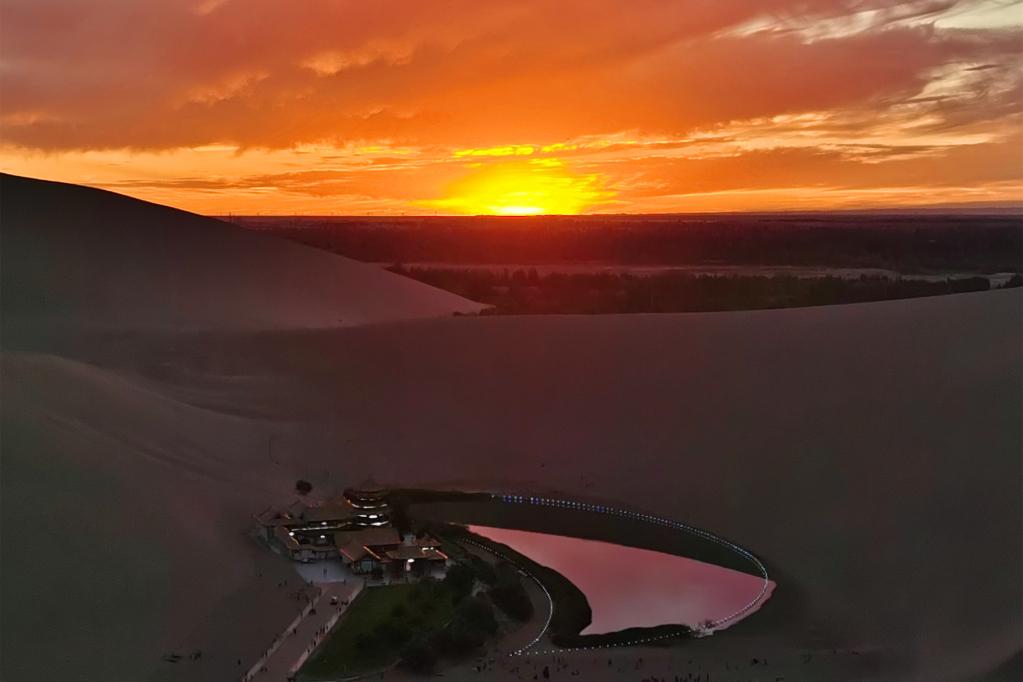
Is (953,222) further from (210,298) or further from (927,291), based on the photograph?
(210,298)

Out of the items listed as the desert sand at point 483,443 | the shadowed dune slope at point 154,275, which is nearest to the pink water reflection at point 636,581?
the desert sand at point 483,443

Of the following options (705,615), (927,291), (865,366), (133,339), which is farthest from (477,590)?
(927,291)

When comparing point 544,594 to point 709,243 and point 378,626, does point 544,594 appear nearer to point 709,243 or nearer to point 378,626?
point 378,626

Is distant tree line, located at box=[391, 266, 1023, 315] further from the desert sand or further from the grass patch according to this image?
the grass patch

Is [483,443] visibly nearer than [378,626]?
No

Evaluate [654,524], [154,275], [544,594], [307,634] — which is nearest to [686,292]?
[154,275]

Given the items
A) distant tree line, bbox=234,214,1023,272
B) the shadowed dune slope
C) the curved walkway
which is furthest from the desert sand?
distant tree line, bbox=234,214,1023,272
